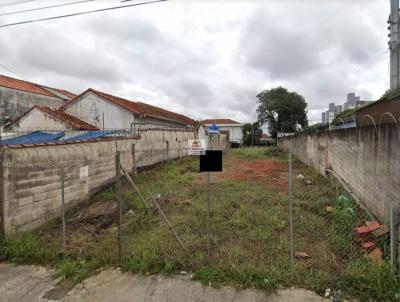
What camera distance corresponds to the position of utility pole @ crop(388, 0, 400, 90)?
731cm

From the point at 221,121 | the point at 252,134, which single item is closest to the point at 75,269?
the point at 252,134

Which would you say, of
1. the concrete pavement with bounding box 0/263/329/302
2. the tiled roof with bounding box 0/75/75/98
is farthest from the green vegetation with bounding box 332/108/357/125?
the tiled roof with bounding box 0/75/75/98

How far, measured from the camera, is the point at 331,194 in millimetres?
8539

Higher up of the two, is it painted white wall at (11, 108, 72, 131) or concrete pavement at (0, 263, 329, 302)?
painted white wall at (11, 108, 72, 131)

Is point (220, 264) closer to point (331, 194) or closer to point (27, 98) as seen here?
point (331, 194)

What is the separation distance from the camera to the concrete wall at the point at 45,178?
224 inches

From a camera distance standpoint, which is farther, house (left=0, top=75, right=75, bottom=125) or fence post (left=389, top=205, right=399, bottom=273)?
house (left=0, top=75, right=75, bottom=125)

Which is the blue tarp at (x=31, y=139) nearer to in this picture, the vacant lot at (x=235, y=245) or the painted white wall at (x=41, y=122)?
the vacant lot at (x=235, y=245)

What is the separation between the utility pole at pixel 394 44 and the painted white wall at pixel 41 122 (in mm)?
16251

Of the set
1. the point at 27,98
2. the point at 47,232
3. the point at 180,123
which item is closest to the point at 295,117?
the point at 180,123

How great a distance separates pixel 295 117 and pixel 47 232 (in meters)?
45.2

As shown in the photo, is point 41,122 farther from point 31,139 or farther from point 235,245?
point 235,245

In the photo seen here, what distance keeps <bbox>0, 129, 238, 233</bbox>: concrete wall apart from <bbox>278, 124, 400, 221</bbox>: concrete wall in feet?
17.6

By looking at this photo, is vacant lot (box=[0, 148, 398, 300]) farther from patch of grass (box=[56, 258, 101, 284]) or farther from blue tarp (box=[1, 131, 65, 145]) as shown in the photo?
blue tarp (box=[1, 131, 65, 145])
